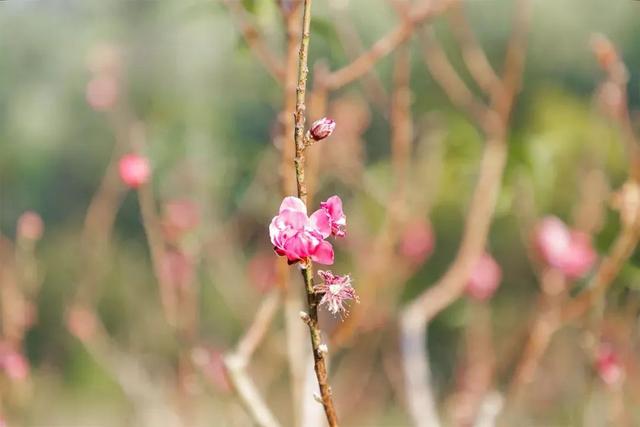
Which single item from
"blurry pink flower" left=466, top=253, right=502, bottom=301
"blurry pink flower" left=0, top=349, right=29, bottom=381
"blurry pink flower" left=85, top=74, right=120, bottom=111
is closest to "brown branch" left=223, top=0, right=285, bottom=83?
"blurry pink flower" left=85, top=74, right=120, bottom=111

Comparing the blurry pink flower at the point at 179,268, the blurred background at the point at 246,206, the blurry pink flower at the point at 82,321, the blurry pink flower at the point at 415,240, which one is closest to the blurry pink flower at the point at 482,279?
the blurred background at the point at 246,206

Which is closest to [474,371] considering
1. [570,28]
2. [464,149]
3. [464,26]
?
[464,149]

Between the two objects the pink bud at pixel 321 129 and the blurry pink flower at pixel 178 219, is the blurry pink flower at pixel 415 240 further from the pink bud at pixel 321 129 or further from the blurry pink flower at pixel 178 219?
the pink bud at pixel 321 129

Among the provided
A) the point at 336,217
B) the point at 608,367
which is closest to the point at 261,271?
the point at 608,367

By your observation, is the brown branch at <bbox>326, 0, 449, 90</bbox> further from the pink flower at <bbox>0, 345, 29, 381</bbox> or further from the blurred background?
the pink flower at <bbox>0, 345, 29, 381</bbox>

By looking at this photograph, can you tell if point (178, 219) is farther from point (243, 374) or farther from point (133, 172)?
point (243, 374)
